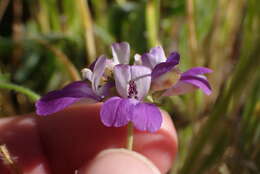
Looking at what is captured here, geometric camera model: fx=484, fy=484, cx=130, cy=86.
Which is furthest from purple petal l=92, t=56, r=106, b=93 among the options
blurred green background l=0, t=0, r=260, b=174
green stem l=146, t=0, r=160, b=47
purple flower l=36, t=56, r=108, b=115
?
green stem l=146, t=0, r=160, b=47

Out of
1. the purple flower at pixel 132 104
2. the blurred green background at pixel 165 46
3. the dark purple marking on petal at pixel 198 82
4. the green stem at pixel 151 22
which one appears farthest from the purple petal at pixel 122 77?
the green stem at pixel 151 22

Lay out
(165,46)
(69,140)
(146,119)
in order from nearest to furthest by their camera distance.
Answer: (146,119), (69,140), (165,46)

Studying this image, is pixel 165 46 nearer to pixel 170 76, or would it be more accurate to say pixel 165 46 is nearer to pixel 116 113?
pixel 170 76

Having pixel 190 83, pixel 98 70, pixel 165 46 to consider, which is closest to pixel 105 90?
pixel 98 70

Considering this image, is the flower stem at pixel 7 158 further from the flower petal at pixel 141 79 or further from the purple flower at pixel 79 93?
the flower petal at pixel 141 79

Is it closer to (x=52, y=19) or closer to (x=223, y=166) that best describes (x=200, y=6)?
(x=52, y=19)
